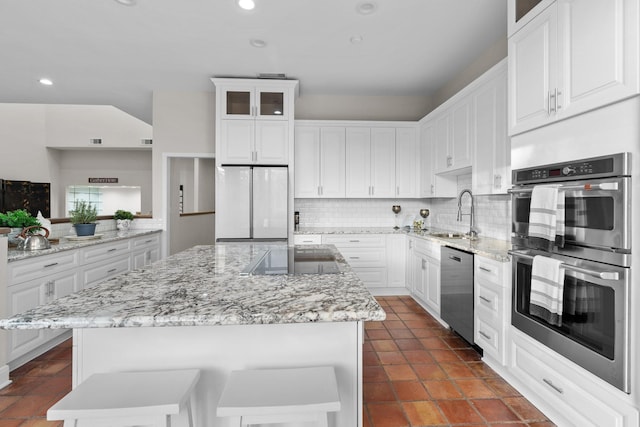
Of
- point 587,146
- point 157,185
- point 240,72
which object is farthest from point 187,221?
point 587,146

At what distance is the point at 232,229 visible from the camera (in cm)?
389

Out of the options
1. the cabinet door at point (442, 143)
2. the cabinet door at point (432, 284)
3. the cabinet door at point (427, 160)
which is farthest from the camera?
the cabinet door at point (427, 160)

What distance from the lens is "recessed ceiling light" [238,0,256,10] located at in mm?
2568

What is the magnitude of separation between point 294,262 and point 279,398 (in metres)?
0.90

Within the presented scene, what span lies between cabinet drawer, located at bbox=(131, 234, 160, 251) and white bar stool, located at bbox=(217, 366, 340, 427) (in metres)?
3.50

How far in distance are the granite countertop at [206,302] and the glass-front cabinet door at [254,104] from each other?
285 cm

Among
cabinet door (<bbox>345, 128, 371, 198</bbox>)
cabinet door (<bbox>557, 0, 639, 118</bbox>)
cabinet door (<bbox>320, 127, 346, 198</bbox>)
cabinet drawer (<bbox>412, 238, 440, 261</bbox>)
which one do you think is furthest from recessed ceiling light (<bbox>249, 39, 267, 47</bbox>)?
cabinet drawer (<bbox>412, 238, 440, 261</bbox>)

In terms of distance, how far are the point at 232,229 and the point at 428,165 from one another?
260 centimetres

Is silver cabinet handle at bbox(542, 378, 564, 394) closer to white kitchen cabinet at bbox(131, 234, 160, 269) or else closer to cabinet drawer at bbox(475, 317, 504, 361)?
cabinet drawer at bbox(475, 317, 504, 361)

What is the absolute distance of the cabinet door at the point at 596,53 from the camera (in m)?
1.34

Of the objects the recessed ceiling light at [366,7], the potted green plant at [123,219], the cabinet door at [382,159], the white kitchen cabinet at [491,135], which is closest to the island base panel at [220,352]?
the white kitchen cabinet at [491,135]

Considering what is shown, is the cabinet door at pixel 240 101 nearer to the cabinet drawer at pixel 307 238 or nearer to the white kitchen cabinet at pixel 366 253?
the cabinet drawer at pixel 307 238

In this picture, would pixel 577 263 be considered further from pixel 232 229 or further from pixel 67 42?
pixel 67 42

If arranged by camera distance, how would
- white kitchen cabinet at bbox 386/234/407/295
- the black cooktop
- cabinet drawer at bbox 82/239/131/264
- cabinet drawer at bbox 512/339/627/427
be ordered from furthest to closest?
white kitchen cabinet at bbox 386/234/407/295, cabinet drawer at bbox 82/239/131/264, the black cooktop, cabinet drawer at bbox 512/339/627/427
